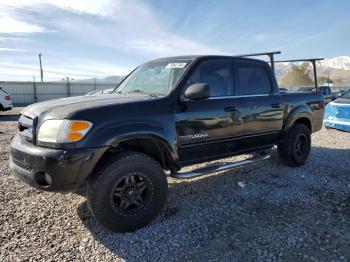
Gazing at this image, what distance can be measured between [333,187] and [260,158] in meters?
1.15

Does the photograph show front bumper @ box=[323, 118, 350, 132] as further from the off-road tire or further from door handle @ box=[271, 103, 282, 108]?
door handle @ box=[271, 103, 282, 108]

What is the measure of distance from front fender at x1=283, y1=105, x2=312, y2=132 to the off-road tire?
0.15m

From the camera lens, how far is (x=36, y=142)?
11.1 feet

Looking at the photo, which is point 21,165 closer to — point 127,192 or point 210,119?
point 127,192

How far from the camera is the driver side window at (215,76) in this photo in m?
4.39

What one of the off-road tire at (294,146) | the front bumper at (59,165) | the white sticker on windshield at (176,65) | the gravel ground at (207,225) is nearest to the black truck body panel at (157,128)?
the front bumper at (59,165)

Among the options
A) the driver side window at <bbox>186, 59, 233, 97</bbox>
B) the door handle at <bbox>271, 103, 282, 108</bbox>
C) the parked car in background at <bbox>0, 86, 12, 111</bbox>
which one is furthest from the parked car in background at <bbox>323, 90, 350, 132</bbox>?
the parked car in background at <bbox>0, 86, 12, 111</bbox>

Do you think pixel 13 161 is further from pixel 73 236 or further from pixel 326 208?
pixel 326 208

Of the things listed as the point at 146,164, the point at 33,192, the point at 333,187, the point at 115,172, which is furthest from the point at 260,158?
the point at 33,192

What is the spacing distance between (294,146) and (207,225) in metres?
2.87

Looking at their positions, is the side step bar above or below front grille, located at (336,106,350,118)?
below

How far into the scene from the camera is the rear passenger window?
4984mm

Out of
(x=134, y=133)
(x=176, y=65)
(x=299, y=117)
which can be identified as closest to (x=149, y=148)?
(x=134, y=133)

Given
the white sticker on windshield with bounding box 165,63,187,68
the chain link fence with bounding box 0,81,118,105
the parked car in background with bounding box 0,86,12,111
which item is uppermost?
the chain link fence with bounding box 0,81,118,105
